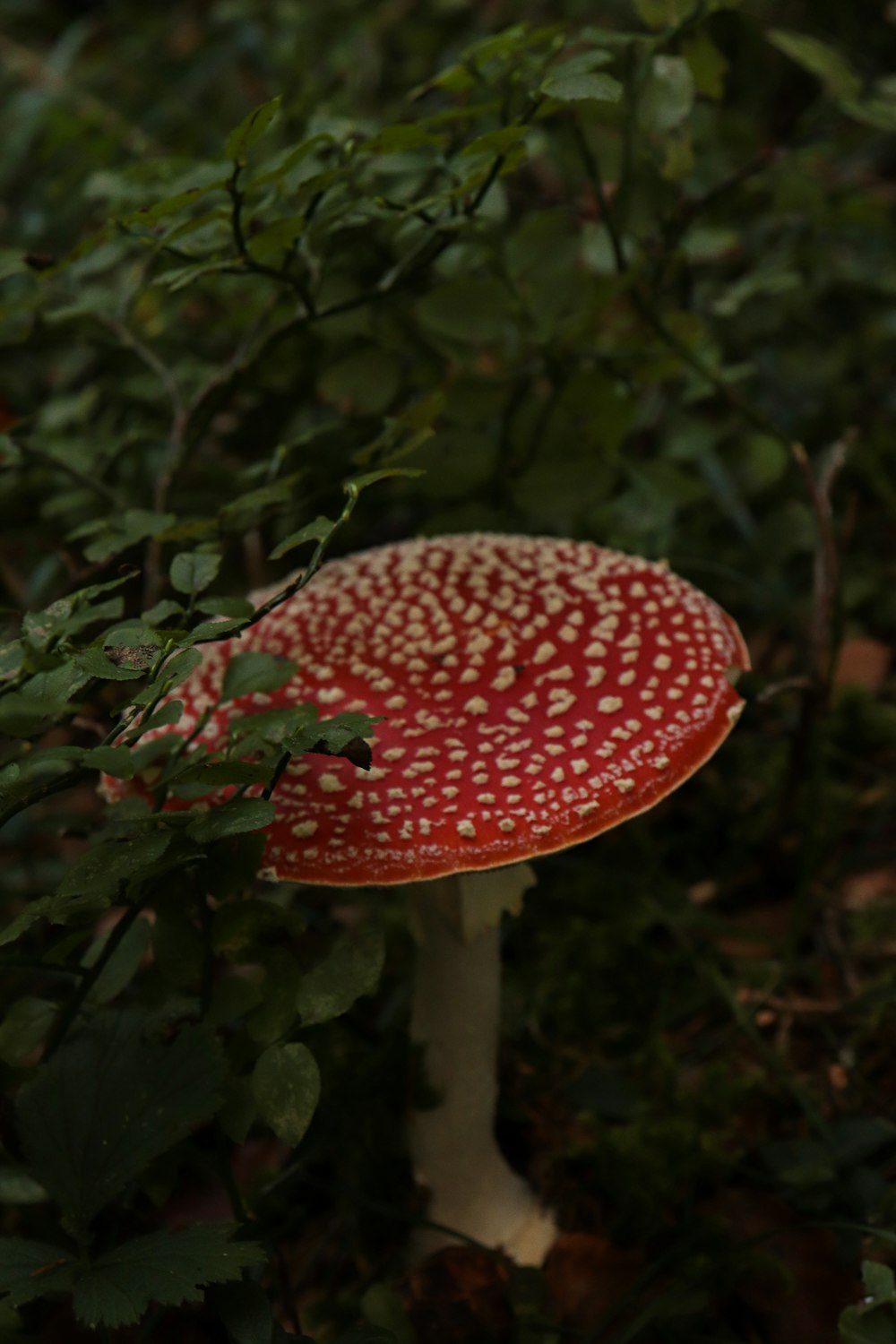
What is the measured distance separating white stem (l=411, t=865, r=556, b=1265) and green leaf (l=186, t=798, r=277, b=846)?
2.03 ft

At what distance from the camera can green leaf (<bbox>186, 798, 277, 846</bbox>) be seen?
139 centimetres

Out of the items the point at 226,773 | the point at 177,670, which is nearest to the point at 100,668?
the point at 177,670

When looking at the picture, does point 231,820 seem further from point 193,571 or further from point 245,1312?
point 245,1312

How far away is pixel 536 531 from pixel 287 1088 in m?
1.88

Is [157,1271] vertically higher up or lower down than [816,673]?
higher up

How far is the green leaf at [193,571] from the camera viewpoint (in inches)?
61.9

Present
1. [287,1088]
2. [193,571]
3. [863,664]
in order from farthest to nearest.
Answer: [863,664] < [193,571] < [287,1088]

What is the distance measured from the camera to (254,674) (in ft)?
5.26

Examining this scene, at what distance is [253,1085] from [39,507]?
72.5 inches

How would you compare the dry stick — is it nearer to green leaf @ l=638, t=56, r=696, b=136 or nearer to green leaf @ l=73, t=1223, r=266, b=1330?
green leaf @ l=638, t=56, r=696, b=136

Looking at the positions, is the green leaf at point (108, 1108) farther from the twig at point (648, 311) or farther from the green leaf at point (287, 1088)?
the twig at point (648, 311)

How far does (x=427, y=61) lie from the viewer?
165 inches

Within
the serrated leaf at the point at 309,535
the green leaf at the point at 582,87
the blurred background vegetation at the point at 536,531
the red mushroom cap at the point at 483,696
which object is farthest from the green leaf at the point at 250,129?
the red mushroom cap at the point at 483,696

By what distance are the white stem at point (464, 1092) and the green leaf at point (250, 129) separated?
4.05 feet
